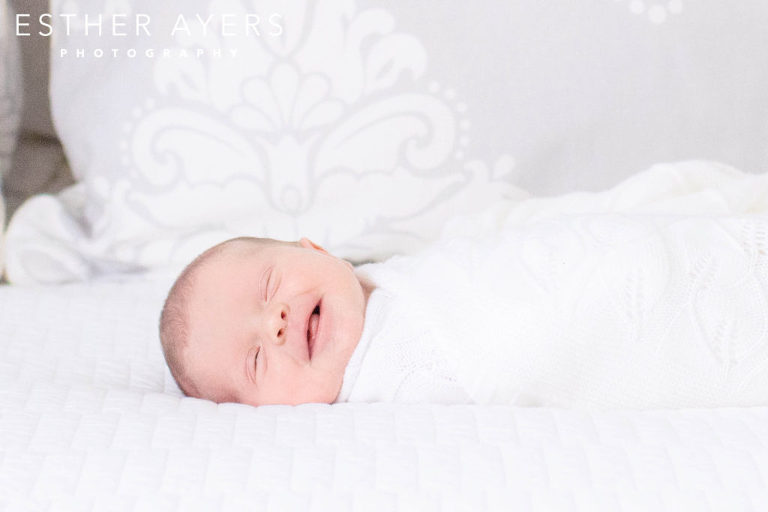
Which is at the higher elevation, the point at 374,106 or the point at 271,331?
the point at 374,106

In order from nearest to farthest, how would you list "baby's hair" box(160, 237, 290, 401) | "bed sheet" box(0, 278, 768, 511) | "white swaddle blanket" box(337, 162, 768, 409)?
"bed sheet" box(0, 278, 768, 511)
"white swaddle blanket" box(337, 162, 768, 409)
"baby's hair" box(160, 237, 290, 401)

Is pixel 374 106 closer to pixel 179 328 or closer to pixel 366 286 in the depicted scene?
pixel 366 286

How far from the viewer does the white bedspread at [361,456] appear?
650mm

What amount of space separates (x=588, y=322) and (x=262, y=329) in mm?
352

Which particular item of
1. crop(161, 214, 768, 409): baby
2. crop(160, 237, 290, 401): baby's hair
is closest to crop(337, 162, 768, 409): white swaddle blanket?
crop(161, 214, 768, 409): baby

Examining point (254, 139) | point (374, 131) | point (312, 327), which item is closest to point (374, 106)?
point (374, 131)

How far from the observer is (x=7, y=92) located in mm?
1198

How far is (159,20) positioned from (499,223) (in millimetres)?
538

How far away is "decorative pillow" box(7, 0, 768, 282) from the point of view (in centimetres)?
113

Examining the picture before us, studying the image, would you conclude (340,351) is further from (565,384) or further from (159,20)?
(159,20)

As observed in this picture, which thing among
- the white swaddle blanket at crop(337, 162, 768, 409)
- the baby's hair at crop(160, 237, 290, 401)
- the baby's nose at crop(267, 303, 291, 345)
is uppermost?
the white swaddle blanket at crop(337, 162, 768, 409)

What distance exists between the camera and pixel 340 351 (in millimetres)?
931

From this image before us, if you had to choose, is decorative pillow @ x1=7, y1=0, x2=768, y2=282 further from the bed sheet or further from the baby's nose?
the bed sheet

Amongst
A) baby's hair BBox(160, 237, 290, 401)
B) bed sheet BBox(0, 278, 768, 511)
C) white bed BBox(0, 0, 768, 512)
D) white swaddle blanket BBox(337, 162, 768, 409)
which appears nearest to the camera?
bed sheet BBox(0, 278, 768, 511)
